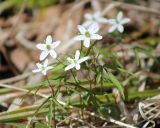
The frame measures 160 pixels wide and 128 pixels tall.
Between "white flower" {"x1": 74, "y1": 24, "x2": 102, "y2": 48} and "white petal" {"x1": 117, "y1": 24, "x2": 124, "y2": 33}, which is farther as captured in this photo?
"white petal" {"x1": 117, "y1": 24, "x2": 124, "y2": 33}

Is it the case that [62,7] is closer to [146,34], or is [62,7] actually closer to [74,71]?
[146,34]

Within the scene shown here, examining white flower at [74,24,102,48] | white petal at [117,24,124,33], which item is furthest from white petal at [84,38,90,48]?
white petal at [117,24,124,33]

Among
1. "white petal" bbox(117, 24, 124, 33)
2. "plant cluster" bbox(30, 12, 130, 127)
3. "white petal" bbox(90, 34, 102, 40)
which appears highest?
"white petal" bbox(117, 24, 124, 33)

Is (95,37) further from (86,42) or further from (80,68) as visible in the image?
(80,68)

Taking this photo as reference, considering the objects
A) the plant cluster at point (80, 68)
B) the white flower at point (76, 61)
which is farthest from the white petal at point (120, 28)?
the white flower at point (76, 61)

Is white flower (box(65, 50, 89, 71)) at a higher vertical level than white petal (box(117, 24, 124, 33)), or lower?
lower

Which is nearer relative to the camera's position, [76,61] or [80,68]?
[76,61]

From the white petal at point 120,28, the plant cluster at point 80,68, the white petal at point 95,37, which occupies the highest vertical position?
the white petal at point 120,28

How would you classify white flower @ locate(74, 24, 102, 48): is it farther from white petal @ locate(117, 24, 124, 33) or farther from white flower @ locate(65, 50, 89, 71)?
white petal @ locate(117, 24, 124, 33)

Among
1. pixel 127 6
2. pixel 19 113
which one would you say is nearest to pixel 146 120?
pixel 19 113

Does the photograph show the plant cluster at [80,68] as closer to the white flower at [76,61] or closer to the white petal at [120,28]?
the white flower at [76,61]

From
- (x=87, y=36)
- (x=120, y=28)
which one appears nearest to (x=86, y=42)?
(x=87, y=36)
